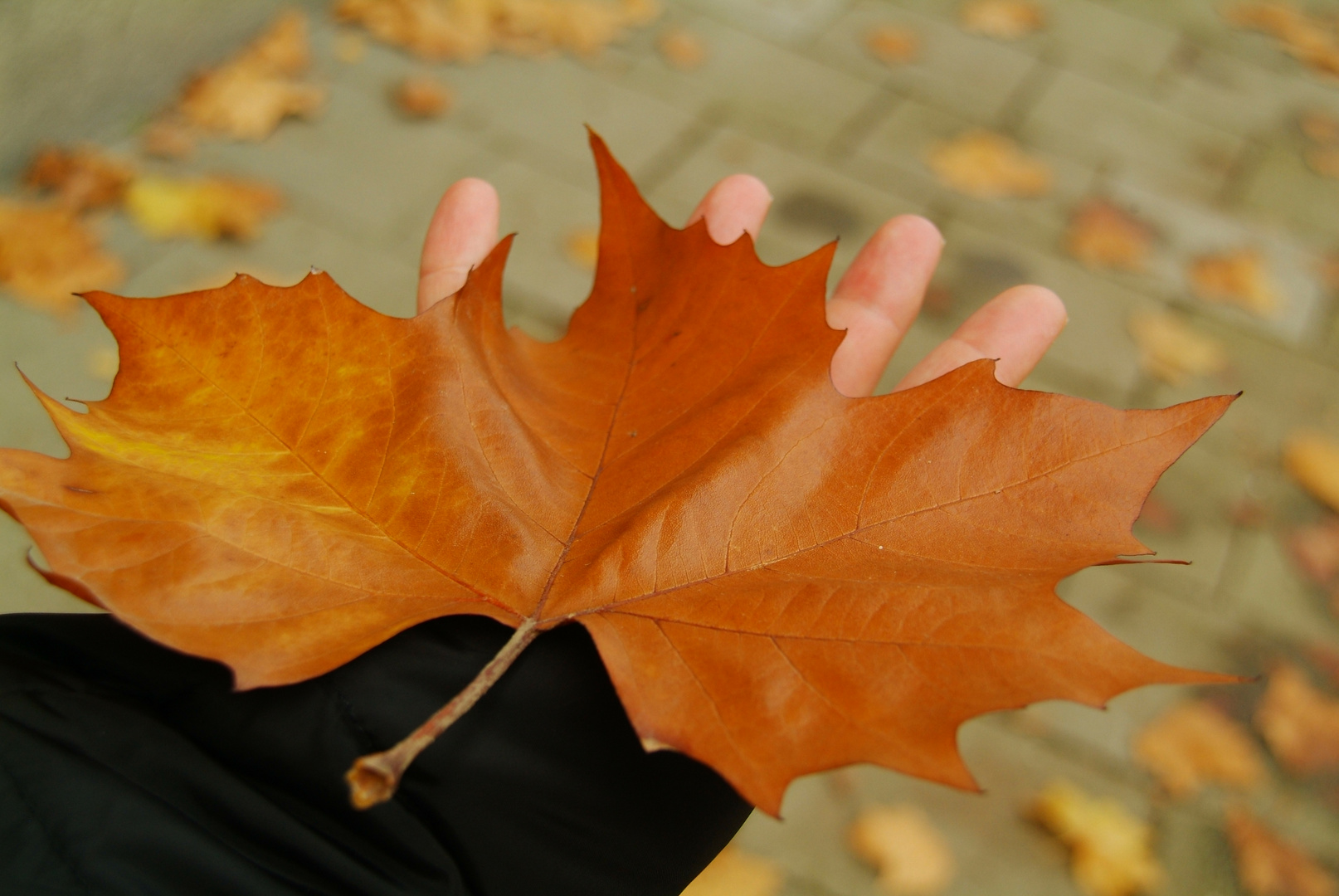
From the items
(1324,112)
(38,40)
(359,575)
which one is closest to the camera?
(359,575)

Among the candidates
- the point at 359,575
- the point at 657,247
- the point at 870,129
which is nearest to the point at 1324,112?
the point at 870,129

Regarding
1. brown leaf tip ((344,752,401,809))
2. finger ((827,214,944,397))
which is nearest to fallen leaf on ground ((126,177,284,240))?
finger ((827,214,944,397))

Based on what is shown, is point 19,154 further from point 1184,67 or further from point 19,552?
point 1184,67

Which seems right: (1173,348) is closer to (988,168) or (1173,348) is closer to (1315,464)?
(1315,464)

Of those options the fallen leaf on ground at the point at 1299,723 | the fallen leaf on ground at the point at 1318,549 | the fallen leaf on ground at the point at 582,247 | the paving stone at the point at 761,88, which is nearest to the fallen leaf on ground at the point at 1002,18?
the paving stone at the point at 761,88

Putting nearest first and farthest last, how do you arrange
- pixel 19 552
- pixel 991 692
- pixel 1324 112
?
pixel 991 692
pixel 19 552
pixel 1324 112

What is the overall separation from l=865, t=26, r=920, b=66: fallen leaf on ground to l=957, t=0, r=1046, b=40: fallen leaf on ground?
0.19 m

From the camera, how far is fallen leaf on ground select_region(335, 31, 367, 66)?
2586 millimetres

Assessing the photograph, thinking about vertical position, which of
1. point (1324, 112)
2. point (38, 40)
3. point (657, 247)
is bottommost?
point (1324, 112)

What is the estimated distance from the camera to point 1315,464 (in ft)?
7.01

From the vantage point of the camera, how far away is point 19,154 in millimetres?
2166

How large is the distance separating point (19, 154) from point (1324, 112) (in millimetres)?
3458

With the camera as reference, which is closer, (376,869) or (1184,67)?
(376,869)

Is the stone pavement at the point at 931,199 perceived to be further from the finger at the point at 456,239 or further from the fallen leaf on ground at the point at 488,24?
the finger at the point at 456,239
